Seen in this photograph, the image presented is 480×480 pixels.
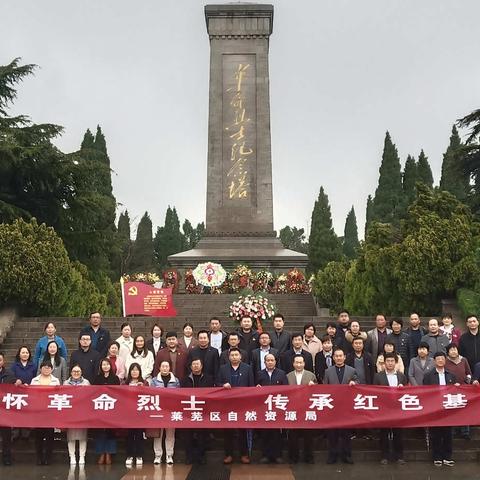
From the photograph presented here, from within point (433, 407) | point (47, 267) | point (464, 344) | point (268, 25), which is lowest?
point (433, 407)

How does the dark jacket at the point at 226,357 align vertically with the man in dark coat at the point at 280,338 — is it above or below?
below

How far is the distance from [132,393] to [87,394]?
0.53 metres

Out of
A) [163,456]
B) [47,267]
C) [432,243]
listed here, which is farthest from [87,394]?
[432,243]

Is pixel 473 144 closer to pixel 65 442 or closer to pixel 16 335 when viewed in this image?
pixel 16 335

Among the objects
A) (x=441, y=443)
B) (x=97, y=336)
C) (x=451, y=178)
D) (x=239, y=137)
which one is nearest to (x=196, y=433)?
(x=97, y=336)

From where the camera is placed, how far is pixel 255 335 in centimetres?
889

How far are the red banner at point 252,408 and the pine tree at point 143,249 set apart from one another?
4359 centimetres

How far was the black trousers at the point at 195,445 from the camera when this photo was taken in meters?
7.68

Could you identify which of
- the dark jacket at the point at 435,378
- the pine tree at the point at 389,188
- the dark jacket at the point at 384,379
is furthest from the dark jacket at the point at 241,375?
the pine tree at the point at 389,188

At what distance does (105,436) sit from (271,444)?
198 cm

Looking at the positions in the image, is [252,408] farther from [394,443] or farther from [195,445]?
[394,443]

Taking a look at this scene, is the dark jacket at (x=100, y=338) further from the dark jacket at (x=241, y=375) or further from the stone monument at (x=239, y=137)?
the stone monument at (x=239, y=137)

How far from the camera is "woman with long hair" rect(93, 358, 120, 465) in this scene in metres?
7.75

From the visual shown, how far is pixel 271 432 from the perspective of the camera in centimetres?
773
